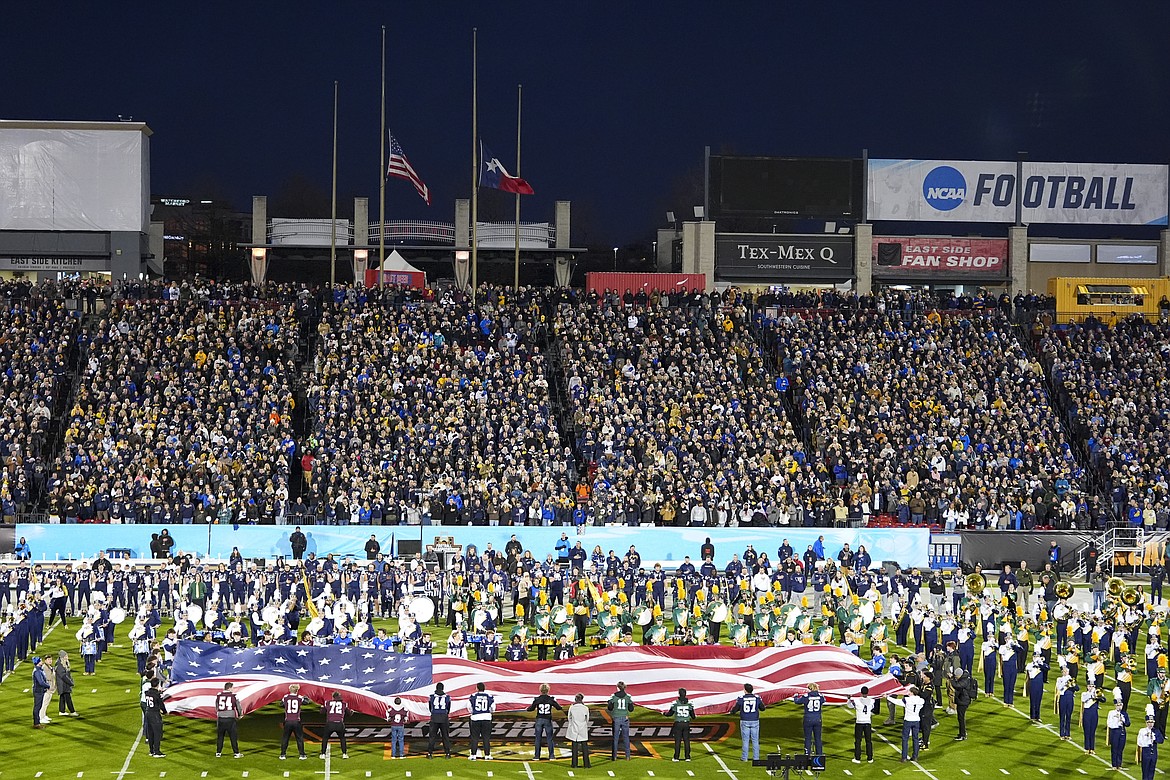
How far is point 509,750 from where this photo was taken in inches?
810

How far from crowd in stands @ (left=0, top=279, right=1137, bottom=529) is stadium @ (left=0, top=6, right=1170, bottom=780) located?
5.3 inches

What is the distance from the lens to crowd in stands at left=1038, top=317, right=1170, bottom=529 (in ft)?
127

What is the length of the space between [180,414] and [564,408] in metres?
10.7

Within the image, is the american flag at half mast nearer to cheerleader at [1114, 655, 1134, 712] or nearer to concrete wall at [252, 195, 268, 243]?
concrete wall at [252, 195, 268, 243]

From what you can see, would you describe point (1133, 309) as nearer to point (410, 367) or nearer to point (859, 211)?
point (859, 211)

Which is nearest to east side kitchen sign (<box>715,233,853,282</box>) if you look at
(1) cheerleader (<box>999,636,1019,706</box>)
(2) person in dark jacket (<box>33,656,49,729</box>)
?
(1) cheerleader (<box>999,636,1019,706</box>)

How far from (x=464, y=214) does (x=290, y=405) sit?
1827cm

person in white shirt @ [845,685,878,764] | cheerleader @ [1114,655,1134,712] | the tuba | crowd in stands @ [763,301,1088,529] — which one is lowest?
person in white shirt @ [845,685,878,764]

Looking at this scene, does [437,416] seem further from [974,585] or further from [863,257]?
[863,257]

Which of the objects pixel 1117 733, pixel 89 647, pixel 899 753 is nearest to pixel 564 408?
pixel 89 647

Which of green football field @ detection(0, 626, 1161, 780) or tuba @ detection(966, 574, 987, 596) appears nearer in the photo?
green football field @ detection(0, 626, 1161, 780)

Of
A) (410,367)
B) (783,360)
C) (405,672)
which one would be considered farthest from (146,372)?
(405,672)

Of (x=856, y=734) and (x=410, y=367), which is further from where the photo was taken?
(x=410, y=367)

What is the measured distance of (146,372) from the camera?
135 feet
